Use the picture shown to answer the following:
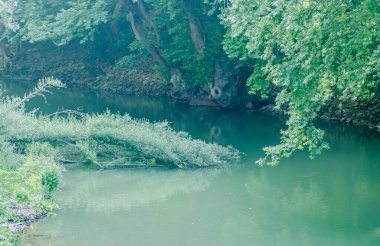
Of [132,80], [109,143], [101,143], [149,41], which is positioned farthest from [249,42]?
[132,80]

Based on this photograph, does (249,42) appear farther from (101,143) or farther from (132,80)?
(132,80)

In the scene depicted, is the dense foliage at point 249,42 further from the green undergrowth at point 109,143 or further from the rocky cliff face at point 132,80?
the green undergrowth at point 109,143

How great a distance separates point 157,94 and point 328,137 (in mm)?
14535

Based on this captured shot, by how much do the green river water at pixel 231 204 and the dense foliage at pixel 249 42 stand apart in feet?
3.52

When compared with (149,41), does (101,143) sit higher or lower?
lower

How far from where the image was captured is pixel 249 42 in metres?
15.1

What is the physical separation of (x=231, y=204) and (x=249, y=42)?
4028 mm

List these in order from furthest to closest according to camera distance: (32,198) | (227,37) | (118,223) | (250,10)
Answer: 1. (227,37)
2. (250,10)
3. (118,223)
4. (32,198)

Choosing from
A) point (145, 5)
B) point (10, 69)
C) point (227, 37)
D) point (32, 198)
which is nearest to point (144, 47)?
point (145, 5)

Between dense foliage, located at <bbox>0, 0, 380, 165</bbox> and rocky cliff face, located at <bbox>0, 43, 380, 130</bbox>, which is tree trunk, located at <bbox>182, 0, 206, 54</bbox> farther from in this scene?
rocky cliff face, located at <bbox>0, 43, 380, 130</bbox>

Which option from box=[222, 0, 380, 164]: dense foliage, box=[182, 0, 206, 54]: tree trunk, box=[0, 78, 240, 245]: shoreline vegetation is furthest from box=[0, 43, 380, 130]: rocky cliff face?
box=[222, 0, 380, 164]: dense foliage

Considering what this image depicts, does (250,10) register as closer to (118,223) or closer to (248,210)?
(248,210)

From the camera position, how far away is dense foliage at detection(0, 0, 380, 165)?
486 inches

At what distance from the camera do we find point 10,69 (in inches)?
1693
